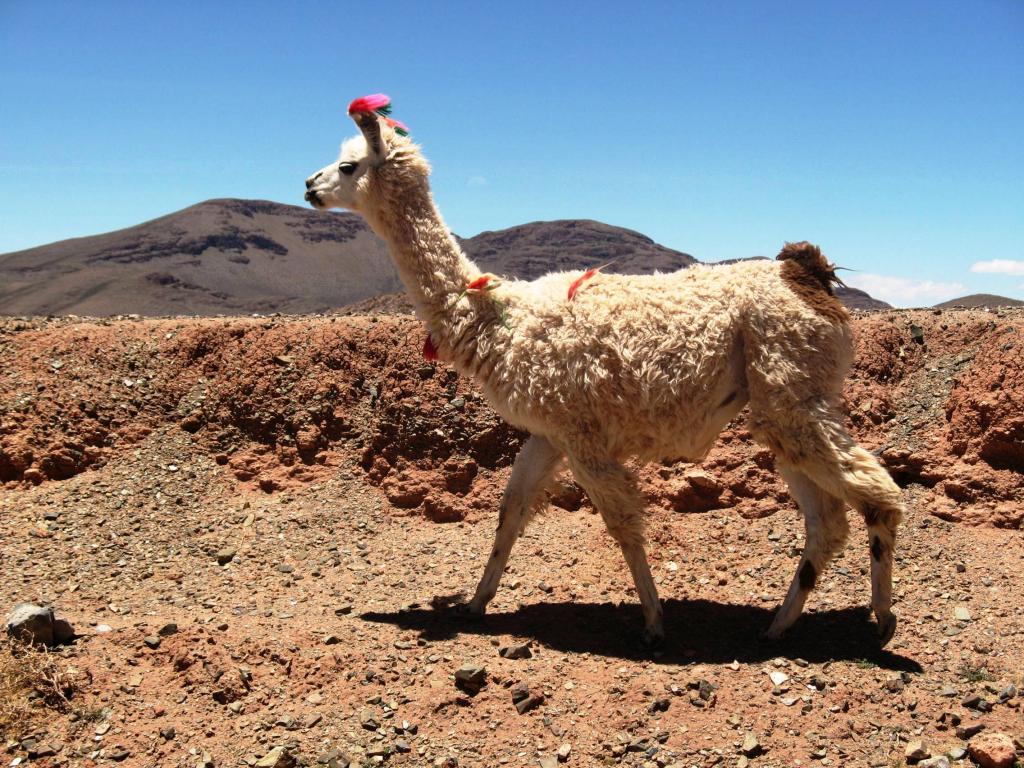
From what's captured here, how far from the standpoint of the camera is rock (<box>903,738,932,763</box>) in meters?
4.54

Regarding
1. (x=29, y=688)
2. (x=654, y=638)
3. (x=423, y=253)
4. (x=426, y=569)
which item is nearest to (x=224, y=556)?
(x=426, y=569)

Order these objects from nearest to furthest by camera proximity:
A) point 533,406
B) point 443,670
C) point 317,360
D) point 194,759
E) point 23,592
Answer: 1. point 194,759
2. point 443,670
3. point 533,406
4. point 23,592
5. point 317,360

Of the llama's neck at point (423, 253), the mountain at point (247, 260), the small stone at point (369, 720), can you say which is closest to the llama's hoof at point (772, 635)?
the small stone at point (369, 720)

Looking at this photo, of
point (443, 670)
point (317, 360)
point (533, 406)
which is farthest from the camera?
point (317, 360)

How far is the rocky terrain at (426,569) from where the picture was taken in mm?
5027

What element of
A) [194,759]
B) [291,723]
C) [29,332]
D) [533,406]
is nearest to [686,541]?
[533,406]

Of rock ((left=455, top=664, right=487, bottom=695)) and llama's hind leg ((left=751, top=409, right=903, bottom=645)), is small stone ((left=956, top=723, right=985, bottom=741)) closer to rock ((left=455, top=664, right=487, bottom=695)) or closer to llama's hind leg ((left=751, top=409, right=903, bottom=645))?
llama's hind leg ((left=751, top=409, right=903, bottom=645))

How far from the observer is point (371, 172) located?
21.3ft

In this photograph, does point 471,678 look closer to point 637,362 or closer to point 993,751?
point 637,362

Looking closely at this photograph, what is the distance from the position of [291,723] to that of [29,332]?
7.65 m

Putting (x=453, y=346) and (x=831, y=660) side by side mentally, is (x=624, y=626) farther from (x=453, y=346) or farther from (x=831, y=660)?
(x=453, y=346)

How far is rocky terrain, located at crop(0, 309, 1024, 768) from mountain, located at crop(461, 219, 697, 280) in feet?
210

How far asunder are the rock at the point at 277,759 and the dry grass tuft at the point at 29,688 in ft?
4.98

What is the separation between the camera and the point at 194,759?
4.94 m
